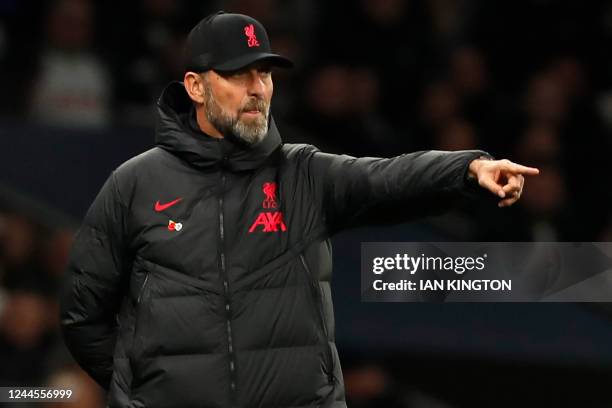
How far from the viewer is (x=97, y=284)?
2629 millimetres

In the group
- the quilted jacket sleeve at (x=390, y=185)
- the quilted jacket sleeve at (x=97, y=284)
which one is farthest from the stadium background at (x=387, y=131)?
the quilted jacket sleeve at (x=390, y=185)

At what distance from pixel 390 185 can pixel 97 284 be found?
698 millimetres

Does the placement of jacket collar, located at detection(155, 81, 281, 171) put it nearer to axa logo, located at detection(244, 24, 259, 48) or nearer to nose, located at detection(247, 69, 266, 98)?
nose, located at detection(247, 69, 266, 98)

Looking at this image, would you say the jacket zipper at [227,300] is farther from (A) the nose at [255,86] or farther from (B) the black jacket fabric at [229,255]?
(A) the nose at [255,86]

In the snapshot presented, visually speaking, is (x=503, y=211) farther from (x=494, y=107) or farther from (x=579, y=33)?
(x=579, y=33)

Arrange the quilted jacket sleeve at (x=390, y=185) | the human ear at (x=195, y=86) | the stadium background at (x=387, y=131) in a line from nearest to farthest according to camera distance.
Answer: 1. the quilted jacket sleeve at (x=390, y=185)
2. the human ear at (x=195, y=86)
3. the stadium background at (x=387, y=131)

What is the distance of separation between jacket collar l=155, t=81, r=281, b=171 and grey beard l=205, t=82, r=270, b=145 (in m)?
0.02

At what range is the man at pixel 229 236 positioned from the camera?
8.07ft

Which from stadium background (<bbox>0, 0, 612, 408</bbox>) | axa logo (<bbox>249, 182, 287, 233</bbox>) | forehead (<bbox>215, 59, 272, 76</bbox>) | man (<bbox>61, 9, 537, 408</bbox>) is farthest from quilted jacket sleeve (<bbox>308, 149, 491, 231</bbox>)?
stadium background (<bbox>0, 0, 612, 408</bbox>)

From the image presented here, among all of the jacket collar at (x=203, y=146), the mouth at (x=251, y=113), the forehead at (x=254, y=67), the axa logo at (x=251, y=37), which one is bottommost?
the jacket collar at (x=203, y=146)

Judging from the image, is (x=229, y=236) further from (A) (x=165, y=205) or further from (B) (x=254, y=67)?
(B) (x=254, y=67)

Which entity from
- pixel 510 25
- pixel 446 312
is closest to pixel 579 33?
pixel 510 25

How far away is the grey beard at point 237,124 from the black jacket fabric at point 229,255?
2 centimetres

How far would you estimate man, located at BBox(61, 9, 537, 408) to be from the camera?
8.07 ft
